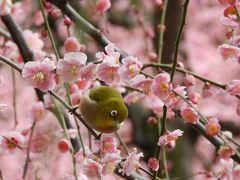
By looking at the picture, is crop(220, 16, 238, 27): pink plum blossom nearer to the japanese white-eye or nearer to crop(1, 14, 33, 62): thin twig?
the japanese white-eye

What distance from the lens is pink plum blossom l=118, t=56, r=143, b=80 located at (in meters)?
0.90

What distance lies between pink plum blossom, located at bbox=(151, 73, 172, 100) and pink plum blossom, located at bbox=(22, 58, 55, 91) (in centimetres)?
18

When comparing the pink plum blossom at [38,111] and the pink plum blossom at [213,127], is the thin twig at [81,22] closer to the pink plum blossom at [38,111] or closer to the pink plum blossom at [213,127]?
the pink plum blossom at [38,111]

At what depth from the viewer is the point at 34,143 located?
4.31 ft

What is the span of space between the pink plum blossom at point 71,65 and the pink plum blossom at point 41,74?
0.09ft

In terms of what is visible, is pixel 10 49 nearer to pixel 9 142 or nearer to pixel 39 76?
pixel 9 142

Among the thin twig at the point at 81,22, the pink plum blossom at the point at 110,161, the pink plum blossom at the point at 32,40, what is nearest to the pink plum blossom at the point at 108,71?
the pink plum blossom at the point at 110,161

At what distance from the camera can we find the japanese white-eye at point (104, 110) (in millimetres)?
855

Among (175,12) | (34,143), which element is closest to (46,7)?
(34,143)

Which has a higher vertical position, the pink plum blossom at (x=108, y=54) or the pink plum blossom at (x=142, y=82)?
the pink plum blossom at (x=108, y=54)

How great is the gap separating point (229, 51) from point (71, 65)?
1.01 ft

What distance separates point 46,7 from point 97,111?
2.06 feet

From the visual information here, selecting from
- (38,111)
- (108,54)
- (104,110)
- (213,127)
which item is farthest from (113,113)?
(38,111)

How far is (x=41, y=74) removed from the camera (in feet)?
3.06
